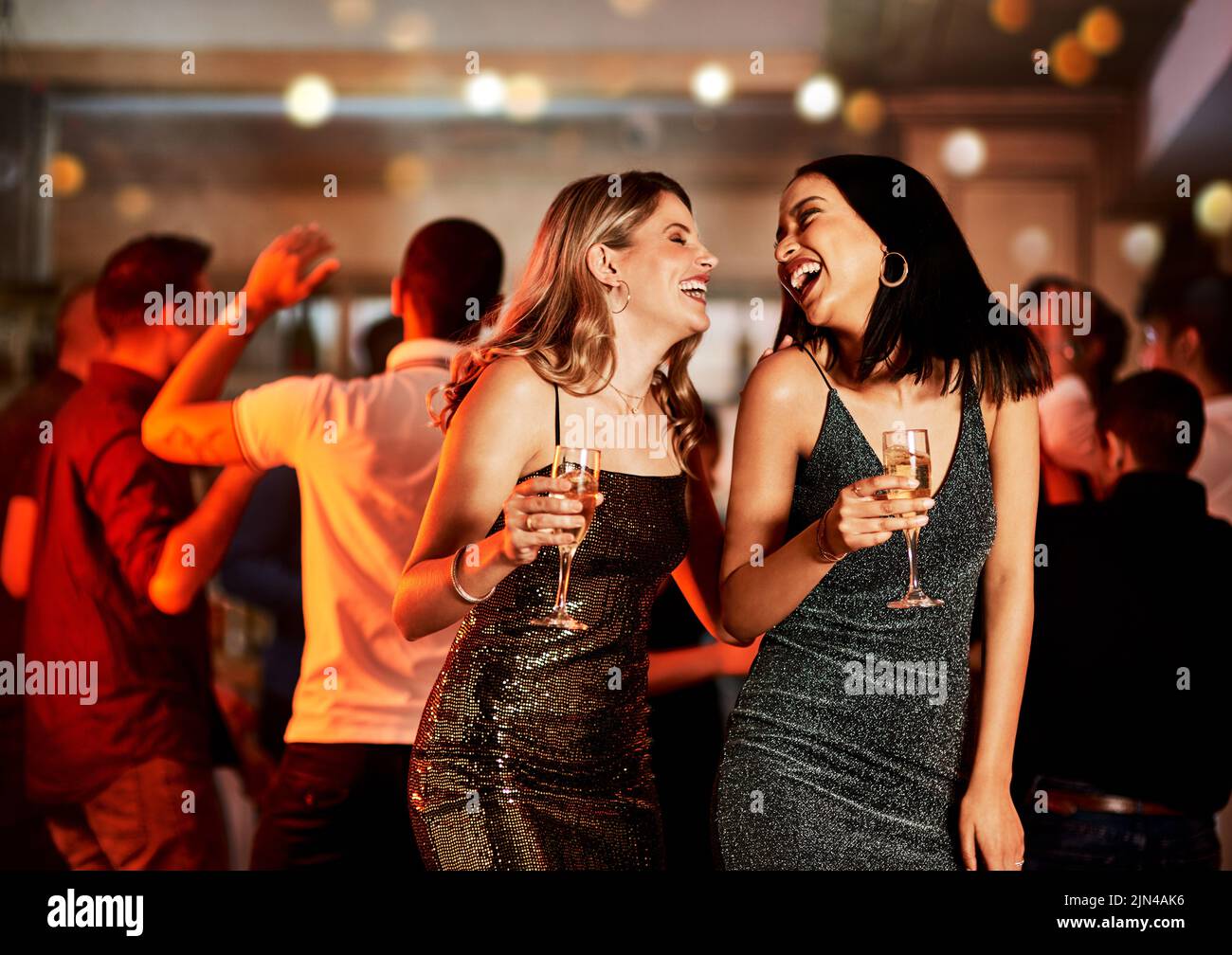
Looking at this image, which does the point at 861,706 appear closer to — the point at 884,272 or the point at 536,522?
the point at 536,522

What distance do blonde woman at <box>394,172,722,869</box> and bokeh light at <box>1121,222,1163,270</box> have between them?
165 inches

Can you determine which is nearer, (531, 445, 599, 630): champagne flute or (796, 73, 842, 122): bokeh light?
(531, 445, 599, 630): champagne flute

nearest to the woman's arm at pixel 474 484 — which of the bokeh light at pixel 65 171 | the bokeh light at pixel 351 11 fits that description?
the bokeh light at pixel 351 11

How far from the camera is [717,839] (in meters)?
1.78

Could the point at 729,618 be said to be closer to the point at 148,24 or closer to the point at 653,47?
the point at 653,47

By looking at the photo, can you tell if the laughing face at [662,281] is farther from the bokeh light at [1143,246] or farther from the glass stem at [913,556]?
the bokeh light at [1143,246]

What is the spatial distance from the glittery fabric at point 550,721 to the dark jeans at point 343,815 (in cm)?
43

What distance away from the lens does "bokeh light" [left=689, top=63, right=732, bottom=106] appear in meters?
5.83

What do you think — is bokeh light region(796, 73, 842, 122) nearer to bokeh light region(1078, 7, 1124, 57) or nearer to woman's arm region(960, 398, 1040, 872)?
bokeh light region(1078, 7, 1124, 57)

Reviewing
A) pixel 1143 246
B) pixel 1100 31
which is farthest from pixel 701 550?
pixel 1143 246

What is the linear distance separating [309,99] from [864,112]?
248cm

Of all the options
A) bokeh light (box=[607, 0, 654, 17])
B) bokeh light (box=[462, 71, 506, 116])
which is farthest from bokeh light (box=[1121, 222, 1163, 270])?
bokeh light (box=[462, 71, 506, 116])

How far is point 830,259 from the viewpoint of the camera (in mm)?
1907

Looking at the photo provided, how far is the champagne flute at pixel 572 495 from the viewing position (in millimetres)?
1721
